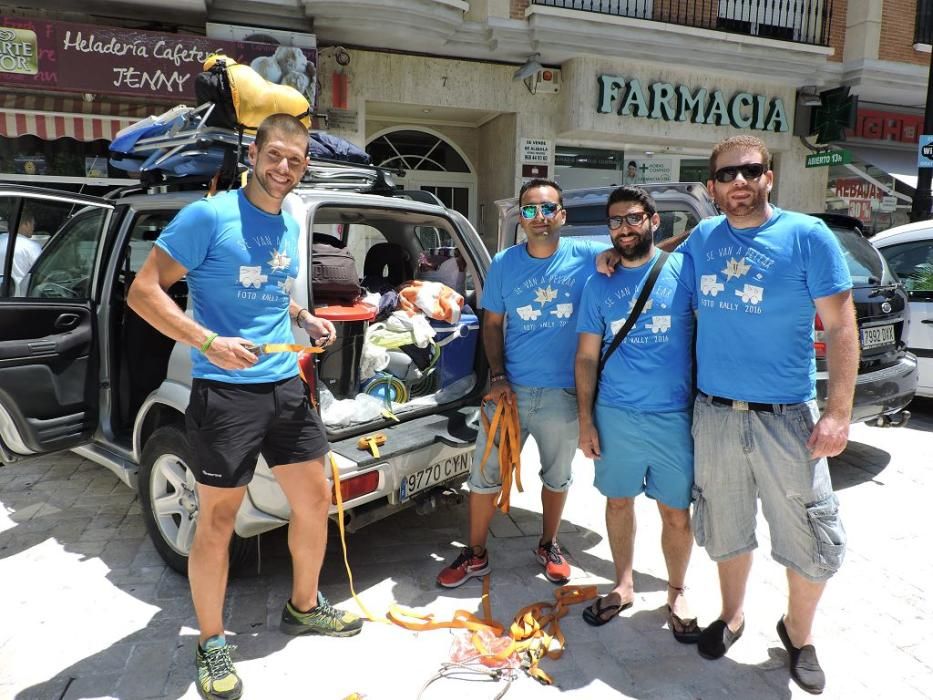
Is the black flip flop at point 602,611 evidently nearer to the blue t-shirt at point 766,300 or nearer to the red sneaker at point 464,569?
the red sneaker at point 464,569

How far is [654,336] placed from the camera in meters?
2.76

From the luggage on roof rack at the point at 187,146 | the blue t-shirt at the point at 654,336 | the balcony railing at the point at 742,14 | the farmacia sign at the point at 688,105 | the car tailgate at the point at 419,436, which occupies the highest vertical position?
the balcony railing at the point at 742,14

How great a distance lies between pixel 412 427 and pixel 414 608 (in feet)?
2.78

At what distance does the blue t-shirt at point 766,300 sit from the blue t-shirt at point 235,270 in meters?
1.61

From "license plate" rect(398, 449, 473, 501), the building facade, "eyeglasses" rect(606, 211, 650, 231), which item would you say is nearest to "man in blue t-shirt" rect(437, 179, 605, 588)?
"license plate" rect(398, 449, 473, 501)

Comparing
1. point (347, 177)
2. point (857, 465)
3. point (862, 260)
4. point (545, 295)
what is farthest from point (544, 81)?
point (545, 295)

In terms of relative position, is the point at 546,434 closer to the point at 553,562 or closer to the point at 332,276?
the point at 553,562

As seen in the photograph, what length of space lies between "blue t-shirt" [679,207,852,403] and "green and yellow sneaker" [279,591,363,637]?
1786mm

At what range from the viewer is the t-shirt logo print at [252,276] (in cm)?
235

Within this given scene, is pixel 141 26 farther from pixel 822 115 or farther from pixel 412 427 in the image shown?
pixel 822 115

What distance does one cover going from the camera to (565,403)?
10.3 feet

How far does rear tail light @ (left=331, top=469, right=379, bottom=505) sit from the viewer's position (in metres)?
2.83

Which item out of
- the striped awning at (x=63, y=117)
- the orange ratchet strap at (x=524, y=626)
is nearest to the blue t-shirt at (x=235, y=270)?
the orange ratchet strap at (x=524, y=626)

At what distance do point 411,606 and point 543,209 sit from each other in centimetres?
192
